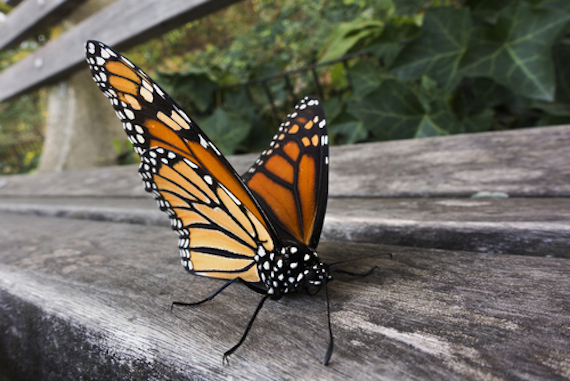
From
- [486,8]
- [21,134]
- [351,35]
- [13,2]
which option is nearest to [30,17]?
[13,2]

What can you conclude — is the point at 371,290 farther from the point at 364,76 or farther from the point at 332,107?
the point at 332,107

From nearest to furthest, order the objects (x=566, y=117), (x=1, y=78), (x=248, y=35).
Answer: (x=566, y=117)
(x=1, y=78)
(x=248, y=35)

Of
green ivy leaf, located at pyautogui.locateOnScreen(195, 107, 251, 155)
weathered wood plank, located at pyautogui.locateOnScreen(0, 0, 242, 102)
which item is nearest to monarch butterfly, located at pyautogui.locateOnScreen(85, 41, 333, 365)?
weathered wood plank, located at pyautogui.locateOnScreen(0, 0, 242, 102)

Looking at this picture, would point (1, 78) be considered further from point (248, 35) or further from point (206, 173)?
point (206, 173)

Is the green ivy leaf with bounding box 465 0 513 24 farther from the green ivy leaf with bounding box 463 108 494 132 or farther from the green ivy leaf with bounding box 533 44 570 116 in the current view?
the green ivy leaf with bounding box 463 108 494 132

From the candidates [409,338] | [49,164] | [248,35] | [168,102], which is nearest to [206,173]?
[168,102]
